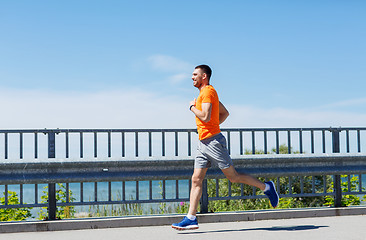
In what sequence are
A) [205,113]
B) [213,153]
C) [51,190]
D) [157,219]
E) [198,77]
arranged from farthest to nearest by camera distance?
[157,219]
[51,190]
[198,77]
[213,153]
[205,113]

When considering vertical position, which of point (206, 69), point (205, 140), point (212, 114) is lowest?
point (205, 140)

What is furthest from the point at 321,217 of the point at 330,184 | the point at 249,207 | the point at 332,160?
the point at 330,184

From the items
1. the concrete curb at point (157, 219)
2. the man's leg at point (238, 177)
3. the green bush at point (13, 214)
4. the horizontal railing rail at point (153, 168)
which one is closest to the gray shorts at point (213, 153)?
the man's leg at point (238, 177)

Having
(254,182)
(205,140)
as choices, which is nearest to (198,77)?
(205,140)

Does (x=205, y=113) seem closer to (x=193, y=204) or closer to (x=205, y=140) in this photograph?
(x=205, y=140)

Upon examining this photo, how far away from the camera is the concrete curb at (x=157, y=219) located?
6.52 m

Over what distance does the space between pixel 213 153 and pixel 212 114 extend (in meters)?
0.51

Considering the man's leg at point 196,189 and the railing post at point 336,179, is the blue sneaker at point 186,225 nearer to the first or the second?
the man's leg at point 196,189

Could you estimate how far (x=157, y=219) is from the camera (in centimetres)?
684

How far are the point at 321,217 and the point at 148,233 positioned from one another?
9.77 ft

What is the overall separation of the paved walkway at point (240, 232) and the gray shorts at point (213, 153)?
88 cm

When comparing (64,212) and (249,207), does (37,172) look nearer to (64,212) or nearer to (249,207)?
(64,212)

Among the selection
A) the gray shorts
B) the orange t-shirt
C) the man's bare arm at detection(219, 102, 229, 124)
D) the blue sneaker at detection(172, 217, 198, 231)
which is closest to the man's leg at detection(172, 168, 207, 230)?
the blue sneaker at detection(172, 217, 198, 231)

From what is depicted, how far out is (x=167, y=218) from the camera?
6.88 m
